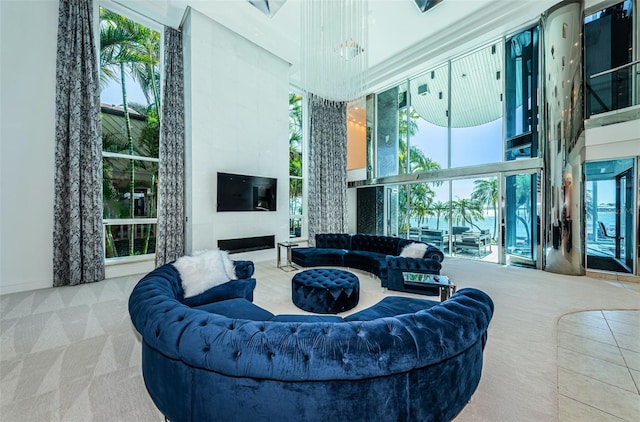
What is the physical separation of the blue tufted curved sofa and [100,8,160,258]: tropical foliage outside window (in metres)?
4.63

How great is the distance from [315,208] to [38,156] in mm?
5951

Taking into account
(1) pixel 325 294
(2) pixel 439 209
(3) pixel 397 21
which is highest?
(3) pixel 397 21

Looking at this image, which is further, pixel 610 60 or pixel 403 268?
pixel 610 60

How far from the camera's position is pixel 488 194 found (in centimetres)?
610

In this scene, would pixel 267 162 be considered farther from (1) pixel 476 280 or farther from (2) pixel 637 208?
(2) pixel 637 208

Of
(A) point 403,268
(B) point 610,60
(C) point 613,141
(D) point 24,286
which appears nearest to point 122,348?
(D) point 24,286

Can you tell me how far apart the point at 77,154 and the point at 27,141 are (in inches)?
24.1

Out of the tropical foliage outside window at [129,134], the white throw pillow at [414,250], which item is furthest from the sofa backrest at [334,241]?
the tropical foliage outside window at [129,134]

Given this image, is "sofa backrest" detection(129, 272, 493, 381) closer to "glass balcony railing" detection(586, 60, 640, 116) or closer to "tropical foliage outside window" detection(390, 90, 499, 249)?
"tropical foliage outside window" detection(390, 90, 499, 249)

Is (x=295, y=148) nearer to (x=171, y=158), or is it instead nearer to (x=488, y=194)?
(x=171, y=158)

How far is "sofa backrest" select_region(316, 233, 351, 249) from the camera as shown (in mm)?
5664

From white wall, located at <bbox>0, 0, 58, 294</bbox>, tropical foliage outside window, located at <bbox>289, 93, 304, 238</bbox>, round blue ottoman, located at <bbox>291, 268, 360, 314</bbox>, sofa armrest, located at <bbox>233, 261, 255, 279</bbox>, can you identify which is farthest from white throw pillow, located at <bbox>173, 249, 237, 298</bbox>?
tropical foliage outside window, located at <bbox>289, 93, 304, 238</bbox>

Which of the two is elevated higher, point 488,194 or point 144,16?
point 144,16

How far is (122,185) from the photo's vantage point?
16.1 ft
